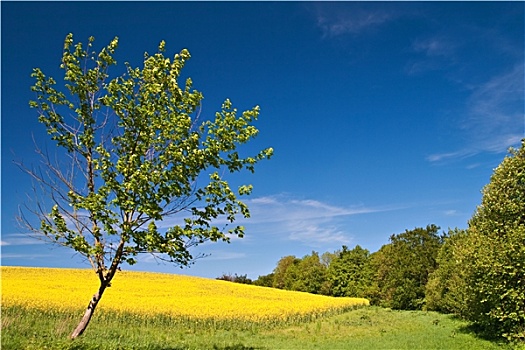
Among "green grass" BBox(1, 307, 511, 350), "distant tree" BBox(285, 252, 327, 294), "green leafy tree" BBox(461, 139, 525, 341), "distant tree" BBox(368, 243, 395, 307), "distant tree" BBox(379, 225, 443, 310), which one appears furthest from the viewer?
"distant tree" BBox(285, 252, 327, 294)

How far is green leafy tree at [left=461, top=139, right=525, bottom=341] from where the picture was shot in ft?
63.4

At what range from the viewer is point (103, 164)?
10.2 metres

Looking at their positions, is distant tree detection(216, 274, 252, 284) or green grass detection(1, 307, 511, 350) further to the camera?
distant tree detection(216, 274, 252, 284)

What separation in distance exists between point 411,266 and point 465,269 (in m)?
32.7

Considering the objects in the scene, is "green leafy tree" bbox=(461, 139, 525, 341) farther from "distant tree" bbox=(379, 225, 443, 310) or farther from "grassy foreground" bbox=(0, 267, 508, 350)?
"distant tree" bbox=(379, 225, 443, 310)

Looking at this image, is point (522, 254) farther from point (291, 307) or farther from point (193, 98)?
point (291, 307)

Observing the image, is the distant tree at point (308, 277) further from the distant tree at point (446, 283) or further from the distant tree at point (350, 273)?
the distant tree at point (446, 283)

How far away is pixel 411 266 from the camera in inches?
2135

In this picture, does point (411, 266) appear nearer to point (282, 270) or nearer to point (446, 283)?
point (446, 283)

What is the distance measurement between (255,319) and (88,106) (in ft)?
72.4

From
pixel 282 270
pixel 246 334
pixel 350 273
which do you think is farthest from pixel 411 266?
pixel 282 270

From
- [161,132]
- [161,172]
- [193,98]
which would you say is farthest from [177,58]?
[161,172]

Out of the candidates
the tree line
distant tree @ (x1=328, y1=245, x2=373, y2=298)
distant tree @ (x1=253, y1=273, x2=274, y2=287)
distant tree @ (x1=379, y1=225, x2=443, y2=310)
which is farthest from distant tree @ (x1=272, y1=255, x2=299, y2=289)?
distant tree @ (x1=379, y1=225, x2=443, y2=310)

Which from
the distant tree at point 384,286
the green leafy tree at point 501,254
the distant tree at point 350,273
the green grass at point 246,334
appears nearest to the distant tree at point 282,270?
the distant tree at point 350,273
